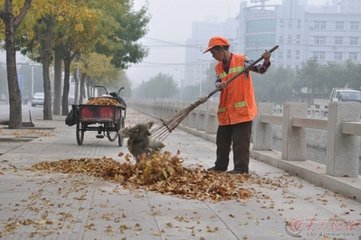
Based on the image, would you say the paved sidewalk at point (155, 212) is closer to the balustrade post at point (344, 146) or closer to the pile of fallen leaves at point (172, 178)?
the pile of fallen leaves at point (172, 178)

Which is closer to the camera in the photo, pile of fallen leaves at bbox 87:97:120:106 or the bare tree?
pile of fallen leaves at bbox 87:97:120:106

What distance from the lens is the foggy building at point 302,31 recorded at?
1492 inches

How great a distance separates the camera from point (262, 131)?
40.9 ft

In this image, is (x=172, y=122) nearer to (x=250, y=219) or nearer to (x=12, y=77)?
(x=250, y=219)

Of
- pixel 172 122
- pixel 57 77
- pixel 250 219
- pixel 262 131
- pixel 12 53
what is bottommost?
pixel 250 219

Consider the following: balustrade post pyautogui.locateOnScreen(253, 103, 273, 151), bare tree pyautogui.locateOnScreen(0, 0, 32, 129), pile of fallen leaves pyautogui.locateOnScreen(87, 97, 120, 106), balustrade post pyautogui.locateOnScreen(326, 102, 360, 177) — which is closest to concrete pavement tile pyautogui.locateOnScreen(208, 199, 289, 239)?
balustrade post pyautogui.locateOnScreen(326, 102, 360, 177)

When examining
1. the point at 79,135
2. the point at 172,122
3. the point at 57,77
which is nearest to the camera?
the point at 172,122

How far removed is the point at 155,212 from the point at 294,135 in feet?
15.3

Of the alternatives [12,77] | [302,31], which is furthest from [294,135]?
[302,31]

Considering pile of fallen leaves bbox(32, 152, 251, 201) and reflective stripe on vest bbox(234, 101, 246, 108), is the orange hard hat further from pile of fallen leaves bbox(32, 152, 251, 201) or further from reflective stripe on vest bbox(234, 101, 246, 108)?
pile of fallen leaves bbox(32, 152, 251, 201)

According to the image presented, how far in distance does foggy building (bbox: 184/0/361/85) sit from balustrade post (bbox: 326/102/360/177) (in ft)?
90.5

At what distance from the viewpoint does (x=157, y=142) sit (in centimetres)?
945

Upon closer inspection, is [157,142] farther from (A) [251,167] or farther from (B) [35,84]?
(B) [35,84]

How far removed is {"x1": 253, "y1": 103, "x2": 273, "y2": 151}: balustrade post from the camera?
40.5ft
